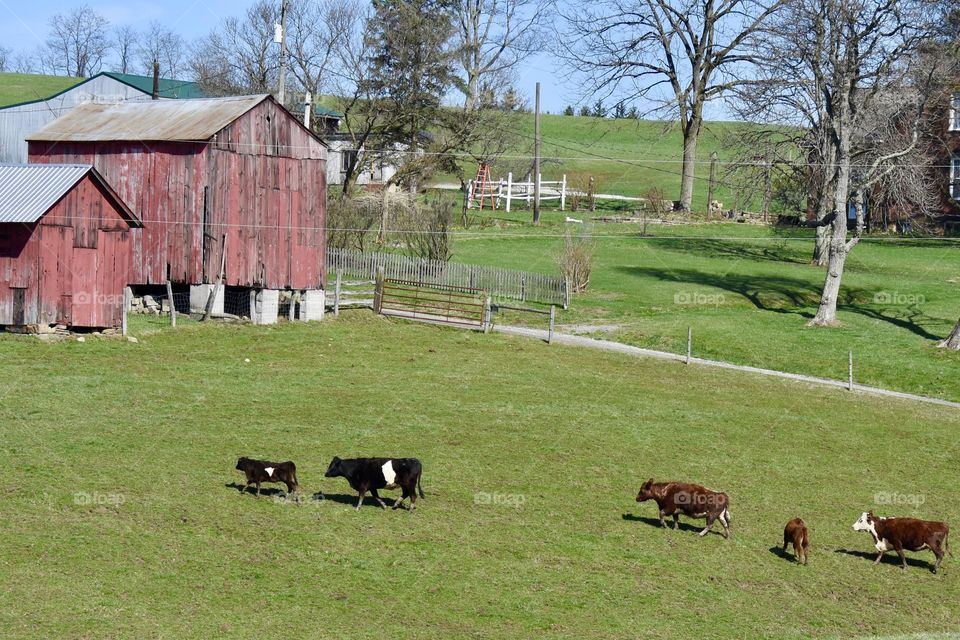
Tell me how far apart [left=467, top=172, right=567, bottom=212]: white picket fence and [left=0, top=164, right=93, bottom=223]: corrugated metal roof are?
40.1 metres

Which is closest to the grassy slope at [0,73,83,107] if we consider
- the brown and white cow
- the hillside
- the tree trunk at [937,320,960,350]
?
the hillside

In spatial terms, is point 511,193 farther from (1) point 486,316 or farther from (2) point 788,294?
(1) point 486,316

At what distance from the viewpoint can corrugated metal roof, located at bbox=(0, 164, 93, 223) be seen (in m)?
30.4

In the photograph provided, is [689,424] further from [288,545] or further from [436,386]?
[288,545]

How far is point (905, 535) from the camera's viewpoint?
54.5 ft

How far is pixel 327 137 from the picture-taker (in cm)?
7362

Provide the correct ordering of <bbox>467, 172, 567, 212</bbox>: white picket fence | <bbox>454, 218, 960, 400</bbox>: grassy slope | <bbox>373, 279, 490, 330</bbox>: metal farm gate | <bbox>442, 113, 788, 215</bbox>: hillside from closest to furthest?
<bbox>454, 218, 960, 400</bbox>: grassy slope → <bbox>373, 279, 490, 330</bbox>: metal farm gate → <bbox>467, 172, 567, 212</bbox>: white picket fence → <bbox>442, 113, 788, 215</bbox>: hillside

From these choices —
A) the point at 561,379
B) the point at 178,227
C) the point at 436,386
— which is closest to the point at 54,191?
the point at 178,227

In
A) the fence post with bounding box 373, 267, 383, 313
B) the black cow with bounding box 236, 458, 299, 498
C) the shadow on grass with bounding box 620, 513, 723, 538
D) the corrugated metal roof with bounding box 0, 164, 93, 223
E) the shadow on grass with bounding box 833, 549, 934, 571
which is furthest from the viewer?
the fence post with bounding box 373, 267, 383, 313

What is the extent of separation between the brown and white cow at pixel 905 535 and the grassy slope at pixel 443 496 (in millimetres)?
337

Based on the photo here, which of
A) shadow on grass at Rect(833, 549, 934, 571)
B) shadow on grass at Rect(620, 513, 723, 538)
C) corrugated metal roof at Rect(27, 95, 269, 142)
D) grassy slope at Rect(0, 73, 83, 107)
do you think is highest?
grassy slope at Rect(0, 73, 83, 107)

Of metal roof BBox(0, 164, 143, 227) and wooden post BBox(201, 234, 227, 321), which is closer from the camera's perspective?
metal roof BBox(0, 164, 143, 227)

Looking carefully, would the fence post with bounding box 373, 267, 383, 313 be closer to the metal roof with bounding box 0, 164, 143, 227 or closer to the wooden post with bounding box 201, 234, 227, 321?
the wooden post with bounding box 201, 234, 227, 321

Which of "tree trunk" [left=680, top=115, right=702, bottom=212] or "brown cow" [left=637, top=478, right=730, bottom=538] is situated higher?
"tree trunk" [left=680, top=115, right=702, bottom=212]
